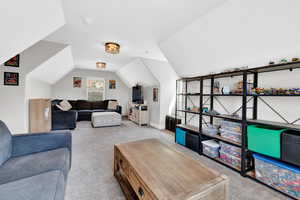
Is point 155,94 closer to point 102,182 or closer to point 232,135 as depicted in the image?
point 232,135

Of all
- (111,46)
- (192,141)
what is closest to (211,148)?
(192,141)

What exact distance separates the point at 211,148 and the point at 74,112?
14.1ft

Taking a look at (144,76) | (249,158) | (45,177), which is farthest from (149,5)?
(144,76)

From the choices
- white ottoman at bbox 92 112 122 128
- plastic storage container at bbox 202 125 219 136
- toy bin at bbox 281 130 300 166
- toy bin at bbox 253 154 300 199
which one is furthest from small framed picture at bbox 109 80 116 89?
toy bin at bbox 281 130 300 166

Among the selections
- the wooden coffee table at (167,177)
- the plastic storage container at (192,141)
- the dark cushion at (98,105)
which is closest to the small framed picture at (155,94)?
the plastic storage container at (192,141)

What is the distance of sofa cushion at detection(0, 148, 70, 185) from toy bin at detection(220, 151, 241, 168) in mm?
2428

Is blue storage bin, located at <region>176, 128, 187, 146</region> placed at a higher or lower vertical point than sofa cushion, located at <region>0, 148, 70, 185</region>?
lower

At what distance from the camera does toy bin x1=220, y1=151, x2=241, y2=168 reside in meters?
2.13

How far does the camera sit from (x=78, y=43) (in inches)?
128

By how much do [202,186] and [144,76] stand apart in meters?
4.67

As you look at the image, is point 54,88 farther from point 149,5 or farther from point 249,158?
point 249,158

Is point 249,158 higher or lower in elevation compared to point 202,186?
lower

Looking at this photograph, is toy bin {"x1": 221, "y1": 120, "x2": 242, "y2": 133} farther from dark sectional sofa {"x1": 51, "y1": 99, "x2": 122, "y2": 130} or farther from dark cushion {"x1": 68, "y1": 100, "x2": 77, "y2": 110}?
dark cushion {"x1": 68, "y1": 100, "x2": 77, "y2": 110}

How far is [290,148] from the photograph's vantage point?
152cm
